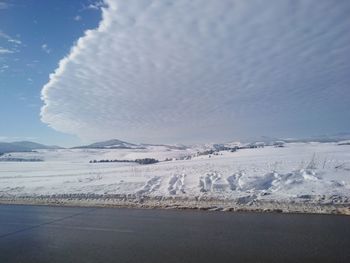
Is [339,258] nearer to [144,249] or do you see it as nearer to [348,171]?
[144,249]

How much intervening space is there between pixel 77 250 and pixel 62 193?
41.0 ft

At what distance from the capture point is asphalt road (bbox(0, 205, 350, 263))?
26.8ft

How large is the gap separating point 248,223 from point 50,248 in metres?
5.84

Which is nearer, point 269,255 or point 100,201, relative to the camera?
point 269,255

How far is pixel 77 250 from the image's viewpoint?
29.8ft

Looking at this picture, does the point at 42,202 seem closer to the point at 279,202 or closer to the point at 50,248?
the point at 50,248

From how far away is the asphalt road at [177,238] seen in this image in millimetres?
8156

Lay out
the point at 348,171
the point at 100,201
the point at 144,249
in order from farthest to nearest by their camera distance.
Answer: the point at 348,171 → the point at 100,201 → the point at 144,249

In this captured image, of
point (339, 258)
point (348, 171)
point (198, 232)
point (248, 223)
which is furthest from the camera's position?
point (348, 171)

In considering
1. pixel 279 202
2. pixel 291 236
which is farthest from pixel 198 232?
pixel 279 202

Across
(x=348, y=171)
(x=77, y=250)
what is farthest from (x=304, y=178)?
(x=77, y=250)

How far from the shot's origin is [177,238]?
9.77m

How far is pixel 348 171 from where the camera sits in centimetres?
1927

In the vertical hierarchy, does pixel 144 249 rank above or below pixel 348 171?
below
